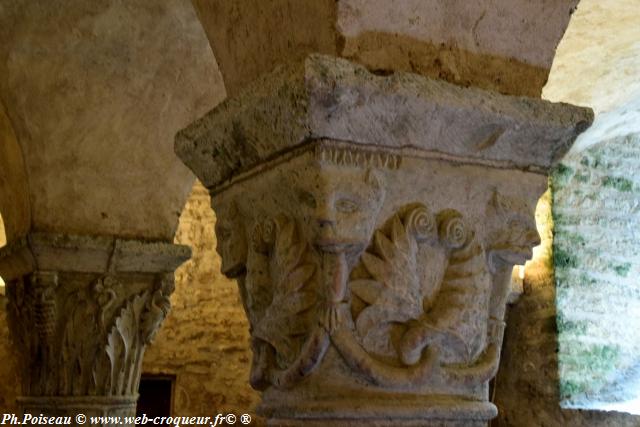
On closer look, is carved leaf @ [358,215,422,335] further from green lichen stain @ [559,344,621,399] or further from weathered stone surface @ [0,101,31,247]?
green lichen stain @ [559,344,621,399]

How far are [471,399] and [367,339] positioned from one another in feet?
0.88

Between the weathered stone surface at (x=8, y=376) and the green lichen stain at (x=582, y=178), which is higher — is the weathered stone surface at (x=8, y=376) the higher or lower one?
the lower one

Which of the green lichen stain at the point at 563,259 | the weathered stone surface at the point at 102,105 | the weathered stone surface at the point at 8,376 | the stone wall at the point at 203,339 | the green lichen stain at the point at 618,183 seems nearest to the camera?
the weathered stone surface at the point at 102,105

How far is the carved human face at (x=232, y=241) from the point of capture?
1797 millimetres

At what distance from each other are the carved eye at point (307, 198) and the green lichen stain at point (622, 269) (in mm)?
4018

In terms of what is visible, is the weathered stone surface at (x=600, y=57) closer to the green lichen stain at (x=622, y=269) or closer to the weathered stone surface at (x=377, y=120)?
the green lichen stain at (x=622, y=269)

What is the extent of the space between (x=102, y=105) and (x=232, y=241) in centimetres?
197

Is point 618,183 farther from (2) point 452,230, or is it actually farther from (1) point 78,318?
(2) point 452,230

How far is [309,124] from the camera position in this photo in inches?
58.7

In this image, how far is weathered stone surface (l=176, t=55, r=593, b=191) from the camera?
1.48 m

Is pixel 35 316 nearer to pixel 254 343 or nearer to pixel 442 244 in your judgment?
pixel 254 343

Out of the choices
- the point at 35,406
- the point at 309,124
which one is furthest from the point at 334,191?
the point at 35,406

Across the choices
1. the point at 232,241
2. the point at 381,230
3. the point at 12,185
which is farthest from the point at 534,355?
the point at 381,230

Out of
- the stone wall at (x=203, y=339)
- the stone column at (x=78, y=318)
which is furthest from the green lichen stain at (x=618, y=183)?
the stone wall at (x=203, y=339)
